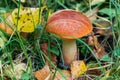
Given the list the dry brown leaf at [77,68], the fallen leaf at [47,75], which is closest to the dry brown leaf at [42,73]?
the fallen leaf at [47,75]

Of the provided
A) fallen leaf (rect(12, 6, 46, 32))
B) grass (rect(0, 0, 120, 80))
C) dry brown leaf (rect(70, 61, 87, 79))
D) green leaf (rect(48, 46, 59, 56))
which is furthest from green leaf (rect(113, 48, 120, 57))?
fallen leaf (rect(12, 6, 46, 32))

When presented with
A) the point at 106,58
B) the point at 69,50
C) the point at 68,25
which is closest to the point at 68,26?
the point at 68,25

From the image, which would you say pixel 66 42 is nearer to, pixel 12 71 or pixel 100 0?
pixel 12 71

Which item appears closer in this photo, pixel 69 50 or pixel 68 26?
pixel 68 26

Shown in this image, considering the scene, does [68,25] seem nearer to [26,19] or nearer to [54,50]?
[54,50]

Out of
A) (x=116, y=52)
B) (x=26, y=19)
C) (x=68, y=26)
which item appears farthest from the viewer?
(x=26, y=19)

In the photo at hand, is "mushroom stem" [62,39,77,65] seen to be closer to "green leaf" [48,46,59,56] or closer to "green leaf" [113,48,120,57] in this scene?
"green leaf" [48,46,59,56]
